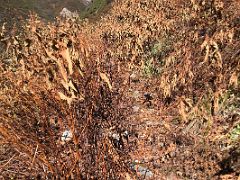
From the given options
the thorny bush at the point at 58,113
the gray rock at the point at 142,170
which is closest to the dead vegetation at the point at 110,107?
the thorny bush at the point at 58,113

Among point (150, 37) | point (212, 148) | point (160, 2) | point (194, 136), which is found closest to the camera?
point (212, 148)

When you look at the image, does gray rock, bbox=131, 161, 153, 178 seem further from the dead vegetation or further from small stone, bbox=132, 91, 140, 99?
small stone, bbox=132, 91, 140, 99

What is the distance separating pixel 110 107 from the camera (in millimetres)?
4746

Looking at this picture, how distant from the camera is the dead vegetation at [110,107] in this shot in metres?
3.47

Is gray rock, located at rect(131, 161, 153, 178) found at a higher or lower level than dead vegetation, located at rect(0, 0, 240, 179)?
lower

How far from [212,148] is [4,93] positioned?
9.40ft

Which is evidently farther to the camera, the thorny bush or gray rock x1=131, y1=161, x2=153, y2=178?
gray rock x1=131, y1=161, x2=153, y2=178

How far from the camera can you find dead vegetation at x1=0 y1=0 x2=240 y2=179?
3471 mm

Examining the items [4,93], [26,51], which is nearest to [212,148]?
[26,51]

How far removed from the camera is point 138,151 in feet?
A: 13.6

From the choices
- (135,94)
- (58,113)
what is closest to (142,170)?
(58,113)

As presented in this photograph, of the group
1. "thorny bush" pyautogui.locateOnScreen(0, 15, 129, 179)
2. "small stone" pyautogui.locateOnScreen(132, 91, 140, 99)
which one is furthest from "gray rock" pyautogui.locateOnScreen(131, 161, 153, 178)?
"small stone" pyautogui.locateOnScreen(132, 91, 140, 99)

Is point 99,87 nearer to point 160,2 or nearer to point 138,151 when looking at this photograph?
point 138,151

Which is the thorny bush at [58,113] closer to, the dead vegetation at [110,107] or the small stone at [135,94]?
the dead vegetation at [110,107]
